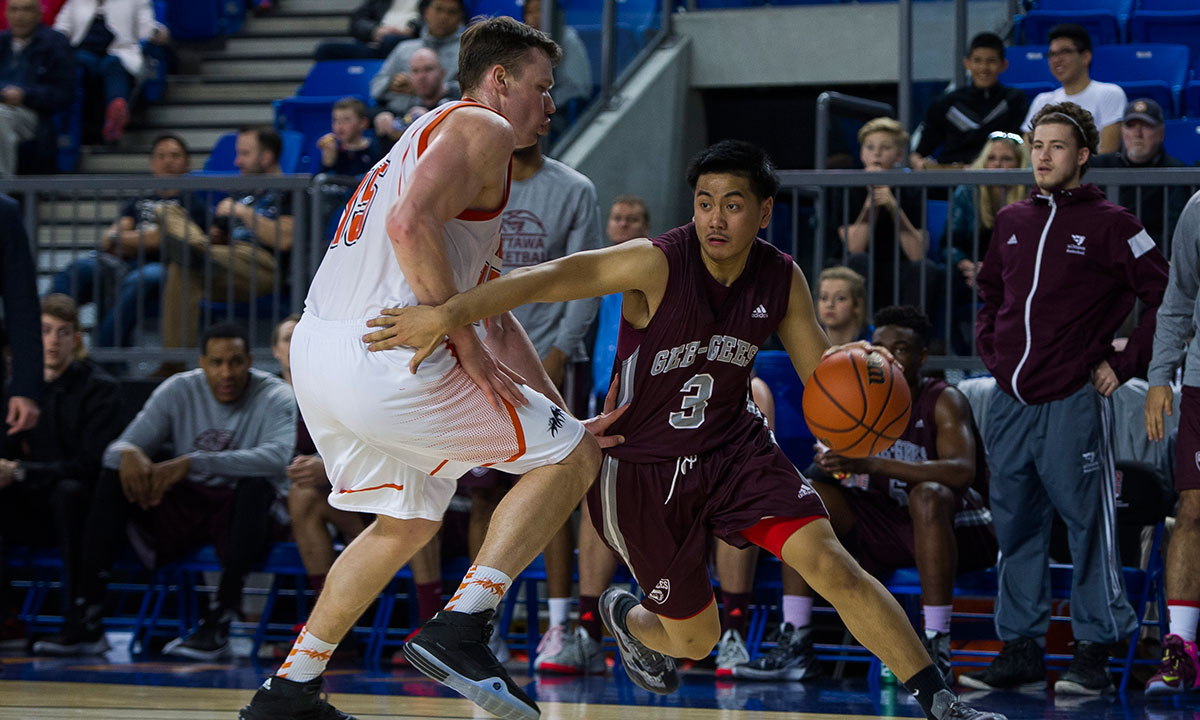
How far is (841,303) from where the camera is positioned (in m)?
6.34

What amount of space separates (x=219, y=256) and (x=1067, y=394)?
4538mm

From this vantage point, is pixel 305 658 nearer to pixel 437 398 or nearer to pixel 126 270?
pixel 437 398

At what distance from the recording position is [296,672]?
4086 millimetres

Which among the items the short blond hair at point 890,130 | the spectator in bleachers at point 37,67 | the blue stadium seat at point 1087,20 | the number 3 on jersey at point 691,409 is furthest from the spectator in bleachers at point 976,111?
the spectator in bleachers at point 37,67

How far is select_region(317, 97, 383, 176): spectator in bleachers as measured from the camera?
344 inches

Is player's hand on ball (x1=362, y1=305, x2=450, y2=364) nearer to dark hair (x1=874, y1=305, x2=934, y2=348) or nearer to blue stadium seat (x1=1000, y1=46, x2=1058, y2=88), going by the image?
dark hair (x1=874, y1=305, x2=934, y2=348)

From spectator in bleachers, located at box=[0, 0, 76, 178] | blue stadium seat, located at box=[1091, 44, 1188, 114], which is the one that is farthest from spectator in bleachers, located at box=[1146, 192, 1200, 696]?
spectator in bleachers, located at box=[0, 0, 76, 178]

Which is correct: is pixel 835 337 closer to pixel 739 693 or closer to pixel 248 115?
pixel 739 693

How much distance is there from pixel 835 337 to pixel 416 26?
18.9 ft

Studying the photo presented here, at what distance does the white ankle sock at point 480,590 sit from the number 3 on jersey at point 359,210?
3.11 ft

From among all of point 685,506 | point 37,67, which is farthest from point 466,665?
point 37,67

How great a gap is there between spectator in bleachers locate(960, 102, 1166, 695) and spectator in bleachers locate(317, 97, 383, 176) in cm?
439

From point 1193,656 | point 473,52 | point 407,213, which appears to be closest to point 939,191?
point 1193,656

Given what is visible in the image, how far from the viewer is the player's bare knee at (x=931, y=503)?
228 inches
